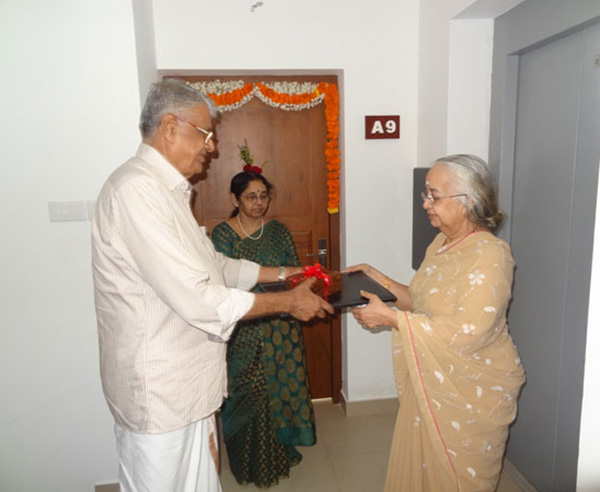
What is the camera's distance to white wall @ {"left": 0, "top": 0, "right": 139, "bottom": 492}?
1987 millimetres

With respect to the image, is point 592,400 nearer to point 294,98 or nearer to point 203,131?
point 203,131

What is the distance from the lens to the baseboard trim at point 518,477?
222 cm

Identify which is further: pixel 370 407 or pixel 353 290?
pixel 370 407

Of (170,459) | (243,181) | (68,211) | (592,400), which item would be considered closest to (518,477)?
(592,400)

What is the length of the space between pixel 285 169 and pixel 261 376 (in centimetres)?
133

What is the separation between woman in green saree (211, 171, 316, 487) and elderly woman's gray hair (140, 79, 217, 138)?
110 centimetres

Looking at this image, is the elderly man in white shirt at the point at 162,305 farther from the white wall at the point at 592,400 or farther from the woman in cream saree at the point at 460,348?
the white wall at the point at 592,400

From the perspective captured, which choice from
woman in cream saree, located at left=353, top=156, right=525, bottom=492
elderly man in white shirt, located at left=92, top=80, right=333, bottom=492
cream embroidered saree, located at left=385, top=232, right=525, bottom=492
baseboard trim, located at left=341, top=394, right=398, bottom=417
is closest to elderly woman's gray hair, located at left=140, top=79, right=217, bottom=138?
elderly man in white shirt, located at left=92, top=80, right=333, bottom=492

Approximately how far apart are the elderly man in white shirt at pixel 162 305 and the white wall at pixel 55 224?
77cm

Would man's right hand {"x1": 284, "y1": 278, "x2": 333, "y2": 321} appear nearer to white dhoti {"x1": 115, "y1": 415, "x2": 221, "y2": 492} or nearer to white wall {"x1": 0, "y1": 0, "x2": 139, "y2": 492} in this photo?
white dhoti {"x1": 115, "y1": 415, "x2": 221, "y2": 492}

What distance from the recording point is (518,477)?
7.56 feet

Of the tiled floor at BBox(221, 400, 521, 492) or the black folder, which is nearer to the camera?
the black folder

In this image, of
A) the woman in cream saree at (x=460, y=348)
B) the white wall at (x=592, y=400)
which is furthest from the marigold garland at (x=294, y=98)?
the white wall at (x=592, y=400)

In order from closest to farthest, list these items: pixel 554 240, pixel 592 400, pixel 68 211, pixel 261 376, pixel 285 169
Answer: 1. pixel 592 400
2. pixel 554 240
3. pixel 68 211
4. pixel 261 376
5. pixel 285 169
